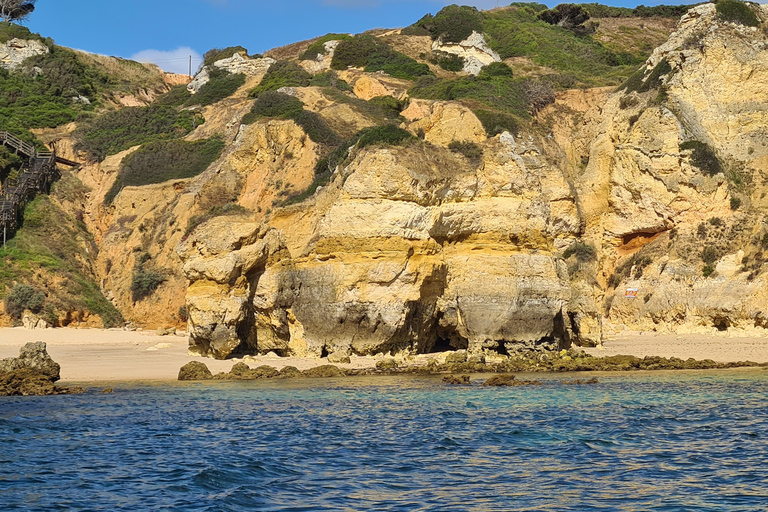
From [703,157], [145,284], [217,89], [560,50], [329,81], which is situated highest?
[560,50]

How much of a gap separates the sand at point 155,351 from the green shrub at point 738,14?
18.1 m

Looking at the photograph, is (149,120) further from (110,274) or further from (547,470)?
(547,470)

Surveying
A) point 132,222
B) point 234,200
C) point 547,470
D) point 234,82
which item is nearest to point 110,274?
point 132,222

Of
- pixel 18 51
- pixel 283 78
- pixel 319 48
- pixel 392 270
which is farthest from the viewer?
pixel 319 48

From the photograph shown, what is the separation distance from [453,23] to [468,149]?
52.3 metres

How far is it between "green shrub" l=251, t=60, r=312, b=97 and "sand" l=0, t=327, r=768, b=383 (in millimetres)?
32089

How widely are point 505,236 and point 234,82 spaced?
47483mm

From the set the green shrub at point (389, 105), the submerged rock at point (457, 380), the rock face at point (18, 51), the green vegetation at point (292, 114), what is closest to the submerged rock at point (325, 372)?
the submerged rock at point (457, 380)

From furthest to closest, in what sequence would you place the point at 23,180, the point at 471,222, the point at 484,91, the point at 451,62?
the point at 451,62
the point at 484,91
the point at 23,180
the point at 471,222

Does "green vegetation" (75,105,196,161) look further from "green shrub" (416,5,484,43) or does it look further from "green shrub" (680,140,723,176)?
"green shrub" (680,140,723,176)

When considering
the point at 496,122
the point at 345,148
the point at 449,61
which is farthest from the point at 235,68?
the point at 496,122

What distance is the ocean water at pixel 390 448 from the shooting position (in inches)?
409

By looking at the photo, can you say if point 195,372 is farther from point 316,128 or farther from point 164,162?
point 164,162

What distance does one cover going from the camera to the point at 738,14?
40625mm
